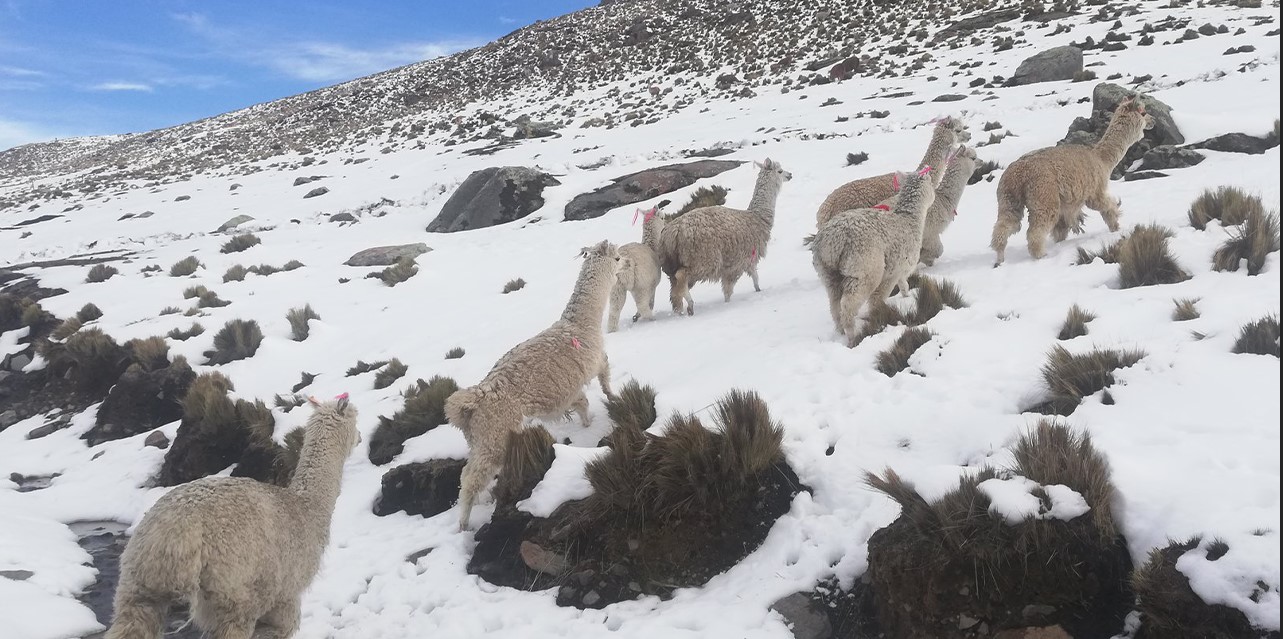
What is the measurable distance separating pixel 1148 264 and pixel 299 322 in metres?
11.9

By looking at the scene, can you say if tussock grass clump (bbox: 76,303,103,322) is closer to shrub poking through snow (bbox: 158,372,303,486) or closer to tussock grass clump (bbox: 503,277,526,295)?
shrub poking through snow (bbox: 158,372,303,486)

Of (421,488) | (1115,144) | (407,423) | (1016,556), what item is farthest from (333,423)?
(1115,144)

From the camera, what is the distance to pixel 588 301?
22.7 feet

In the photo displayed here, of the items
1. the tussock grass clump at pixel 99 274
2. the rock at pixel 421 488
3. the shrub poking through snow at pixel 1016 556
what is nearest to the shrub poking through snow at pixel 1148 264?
the shrub poking through snow at pixel 1016 556

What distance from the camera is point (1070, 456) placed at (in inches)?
142

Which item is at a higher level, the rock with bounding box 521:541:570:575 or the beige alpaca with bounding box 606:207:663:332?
the beige alpaca with bounding box 606:207:663:332

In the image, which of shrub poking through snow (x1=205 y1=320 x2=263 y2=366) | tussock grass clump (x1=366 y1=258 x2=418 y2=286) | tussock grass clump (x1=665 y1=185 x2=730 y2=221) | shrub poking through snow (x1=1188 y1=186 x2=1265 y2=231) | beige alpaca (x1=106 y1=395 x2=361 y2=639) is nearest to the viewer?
beige alpaca (x1=106 y1=395 x2=361 y2=639)

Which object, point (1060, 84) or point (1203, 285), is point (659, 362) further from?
point (1060, 84)

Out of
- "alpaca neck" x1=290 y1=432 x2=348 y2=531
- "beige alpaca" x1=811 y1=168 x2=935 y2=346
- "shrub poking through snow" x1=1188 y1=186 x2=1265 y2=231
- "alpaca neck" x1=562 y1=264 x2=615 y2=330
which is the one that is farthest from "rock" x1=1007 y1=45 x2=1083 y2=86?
"alpaca neck" x1=290 y1=432 x2=348 y2=531

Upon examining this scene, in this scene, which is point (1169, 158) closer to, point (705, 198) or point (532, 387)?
point (705, 198)

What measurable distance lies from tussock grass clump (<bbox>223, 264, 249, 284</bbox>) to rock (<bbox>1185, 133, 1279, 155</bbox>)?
18.3m

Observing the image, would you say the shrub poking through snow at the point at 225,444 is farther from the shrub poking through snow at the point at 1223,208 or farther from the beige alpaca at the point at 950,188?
the shrub poking through snow at the point at 1223,208

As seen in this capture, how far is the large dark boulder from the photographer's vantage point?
19250mm

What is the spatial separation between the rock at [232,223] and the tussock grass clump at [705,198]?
17.0m
